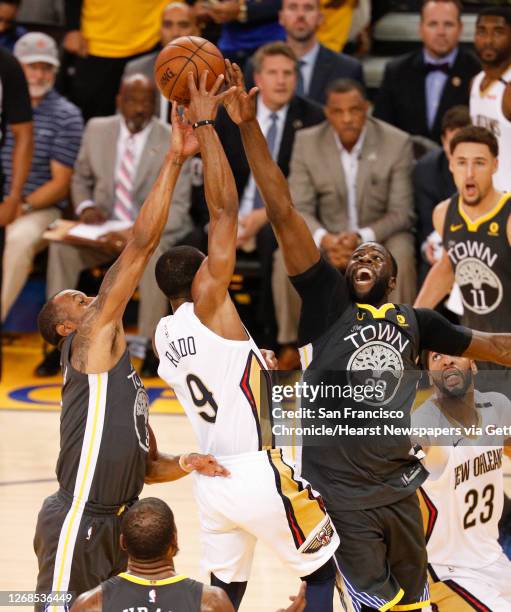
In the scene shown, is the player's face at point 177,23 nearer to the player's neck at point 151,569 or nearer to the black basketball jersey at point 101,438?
the black basketball jersey at point 101,438

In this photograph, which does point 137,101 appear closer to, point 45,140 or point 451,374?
point 45,140

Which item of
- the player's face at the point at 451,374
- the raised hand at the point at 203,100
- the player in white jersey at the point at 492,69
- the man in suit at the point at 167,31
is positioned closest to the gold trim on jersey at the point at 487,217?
the player's face at the point at 451,374

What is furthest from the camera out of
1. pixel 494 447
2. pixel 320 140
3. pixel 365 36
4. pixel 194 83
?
pixel 365 36

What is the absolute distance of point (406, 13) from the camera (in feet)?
40.1

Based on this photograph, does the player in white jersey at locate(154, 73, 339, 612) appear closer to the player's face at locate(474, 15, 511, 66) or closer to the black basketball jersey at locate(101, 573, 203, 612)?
the black basketball jersey at locate(101, 573, 203, 612)

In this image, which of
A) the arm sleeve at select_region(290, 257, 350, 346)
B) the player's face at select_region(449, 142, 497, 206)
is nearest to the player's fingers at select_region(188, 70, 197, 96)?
the arm sleeve at select_region(290, 257, 350, 346)

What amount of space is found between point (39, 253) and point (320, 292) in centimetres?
576

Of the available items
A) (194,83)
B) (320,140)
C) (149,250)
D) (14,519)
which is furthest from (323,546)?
(320,140)

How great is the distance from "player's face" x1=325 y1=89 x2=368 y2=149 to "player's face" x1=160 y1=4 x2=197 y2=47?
157cm

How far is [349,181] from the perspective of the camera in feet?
30.8

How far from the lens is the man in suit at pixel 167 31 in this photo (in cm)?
1014

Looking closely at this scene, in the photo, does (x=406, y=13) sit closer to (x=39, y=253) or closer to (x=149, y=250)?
(x=39, y=253)

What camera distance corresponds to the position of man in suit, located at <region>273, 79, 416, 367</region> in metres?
9.23

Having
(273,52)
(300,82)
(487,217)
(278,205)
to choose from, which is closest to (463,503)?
(278,205)
